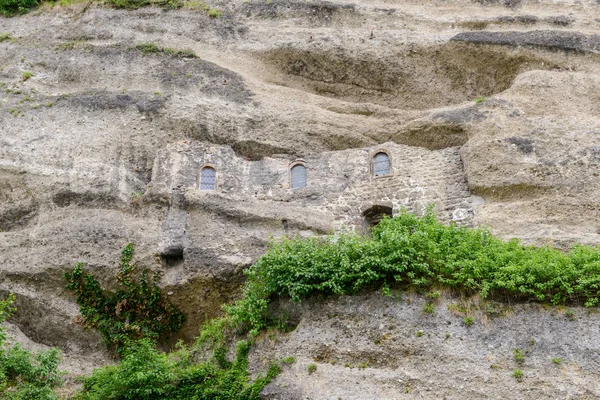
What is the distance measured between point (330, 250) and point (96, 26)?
1317 centimetres

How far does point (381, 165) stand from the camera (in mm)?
18328

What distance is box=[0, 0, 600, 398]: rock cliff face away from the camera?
15453mm

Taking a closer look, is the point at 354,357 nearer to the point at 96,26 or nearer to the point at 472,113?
the point at 472,113

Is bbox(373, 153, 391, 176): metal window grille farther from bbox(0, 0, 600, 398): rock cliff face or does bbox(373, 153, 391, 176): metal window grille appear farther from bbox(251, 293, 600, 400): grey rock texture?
bbox(251, 293, 600, 400): grey rock texture

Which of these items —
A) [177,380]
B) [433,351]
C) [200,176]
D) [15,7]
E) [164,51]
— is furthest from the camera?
[15,7]

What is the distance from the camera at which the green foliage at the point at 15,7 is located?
75.8 feet

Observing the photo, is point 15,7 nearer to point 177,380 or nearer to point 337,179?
point 337,179

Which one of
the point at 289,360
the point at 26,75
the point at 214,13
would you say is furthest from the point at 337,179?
the point at 26,75

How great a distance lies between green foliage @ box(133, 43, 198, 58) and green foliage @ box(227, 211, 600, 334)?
31.1 feet

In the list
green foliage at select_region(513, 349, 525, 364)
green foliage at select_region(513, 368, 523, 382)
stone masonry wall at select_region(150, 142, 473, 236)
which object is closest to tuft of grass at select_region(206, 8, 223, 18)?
stone masonry wall at select_region(150, 142, 473, 236)

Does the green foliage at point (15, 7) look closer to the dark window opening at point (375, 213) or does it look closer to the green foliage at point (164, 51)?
the green foliage at point (164, 51)

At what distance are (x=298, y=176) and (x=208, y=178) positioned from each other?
8.02ft

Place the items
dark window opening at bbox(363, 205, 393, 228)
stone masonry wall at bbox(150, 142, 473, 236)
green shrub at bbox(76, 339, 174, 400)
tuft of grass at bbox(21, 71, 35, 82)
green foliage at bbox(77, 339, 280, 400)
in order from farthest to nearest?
tuft of grass at bbox(21, 71, 35, 82) → dark window opening at bbox(363, 205, 393, 228) → stone masonry wall at bbox(150, 142, 473, 236) → green shrub at bbox(76, 339, 174, 400) → green foliage at bbox(77, 339, 280, 400)

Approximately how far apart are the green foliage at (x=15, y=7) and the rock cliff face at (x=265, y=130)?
632 mm
